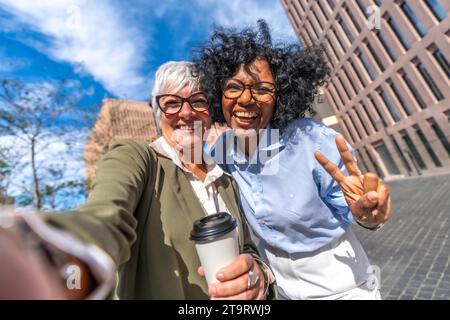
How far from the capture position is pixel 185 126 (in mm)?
1766

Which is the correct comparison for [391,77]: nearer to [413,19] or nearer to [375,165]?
[413,19]

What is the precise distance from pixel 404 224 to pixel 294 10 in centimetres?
2901

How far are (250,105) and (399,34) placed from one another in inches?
855

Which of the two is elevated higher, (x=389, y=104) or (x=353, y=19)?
(x=353, y=19)

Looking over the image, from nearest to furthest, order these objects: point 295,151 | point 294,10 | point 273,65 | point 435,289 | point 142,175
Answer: point 142,175, point 295,151, point 273,65, point 435,289, point 294,10

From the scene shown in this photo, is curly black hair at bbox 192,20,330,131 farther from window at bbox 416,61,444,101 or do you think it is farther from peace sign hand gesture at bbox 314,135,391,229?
window at bbox 416,61,444,101

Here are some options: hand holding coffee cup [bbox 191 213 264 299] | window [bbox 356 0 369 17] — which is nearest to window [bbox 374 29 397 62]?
window [bbox 356 0 369 17]

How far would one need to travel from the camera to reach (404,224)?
799 centimetres

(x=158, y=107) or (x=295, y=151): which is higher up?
(x=158, y=107)

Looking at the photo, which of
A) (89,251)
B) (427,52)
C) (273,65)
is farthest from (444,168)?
(89,251)

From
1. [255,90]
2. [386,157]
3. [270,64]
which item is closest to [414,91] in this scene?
[386,157]

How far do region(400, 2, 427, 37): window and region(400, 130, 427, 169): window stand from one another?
733 centimetres

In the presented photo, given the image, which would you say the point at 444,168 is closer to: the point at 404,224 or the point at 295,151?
the point at 404,224
